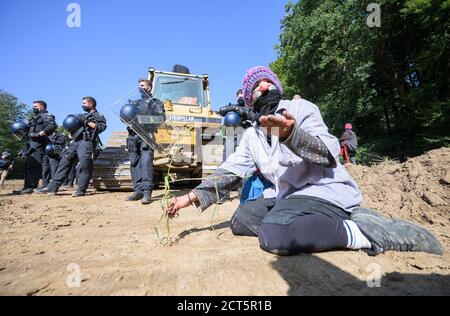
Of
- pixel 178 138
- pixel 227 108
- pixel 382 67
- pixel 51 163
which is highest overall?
pixel 382 67

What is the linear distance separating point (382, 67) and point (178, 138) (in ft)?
39.6

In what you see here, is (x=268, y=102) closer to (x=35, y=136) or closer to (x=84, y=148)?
(x=84, y=148)

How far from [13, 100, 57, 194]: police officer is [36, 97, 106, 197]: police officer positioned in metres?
0.72

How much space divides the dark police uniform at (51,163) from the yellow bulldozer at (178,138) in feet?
4.28

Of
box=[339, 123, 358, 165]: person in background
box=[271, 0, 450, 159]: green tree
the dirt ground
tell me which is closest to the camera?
the dirt ground

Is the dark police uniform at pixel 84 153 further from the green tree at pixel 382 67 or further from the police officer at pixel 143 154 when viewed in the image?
the green tree at pixel 382 67

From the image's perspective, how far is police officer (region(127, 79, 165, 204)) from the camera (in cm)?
517

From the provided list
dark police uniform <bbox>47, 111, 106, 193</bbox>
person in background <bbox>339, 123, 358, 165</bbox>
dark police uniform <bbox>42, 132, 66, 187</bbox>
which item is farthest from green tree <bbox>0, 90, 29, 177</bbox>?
person in background <bbox>339, 123, 358, 165</bbox>

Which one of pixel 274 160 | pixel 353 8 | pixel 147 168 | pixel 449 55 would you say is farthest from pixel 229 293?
pixel 353 8

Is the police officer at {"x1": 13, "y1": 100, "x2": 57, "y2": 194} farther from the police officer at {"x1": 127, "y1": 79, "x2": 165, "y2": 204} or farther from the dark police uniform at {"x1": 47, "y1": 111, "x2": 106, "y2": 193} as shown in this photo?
the police officer at {"x1": 127, "y1": 79, "x2": 165, "y2": 204}

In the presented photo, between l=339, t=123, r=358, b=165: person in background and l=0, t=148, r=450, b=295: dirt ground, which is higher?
l=339, t=123, r=358, b=165: person in background

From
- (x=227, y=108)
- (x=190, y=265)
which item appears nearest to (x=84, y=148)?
(x=227, y=108)

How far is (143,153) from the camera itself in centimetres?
531
